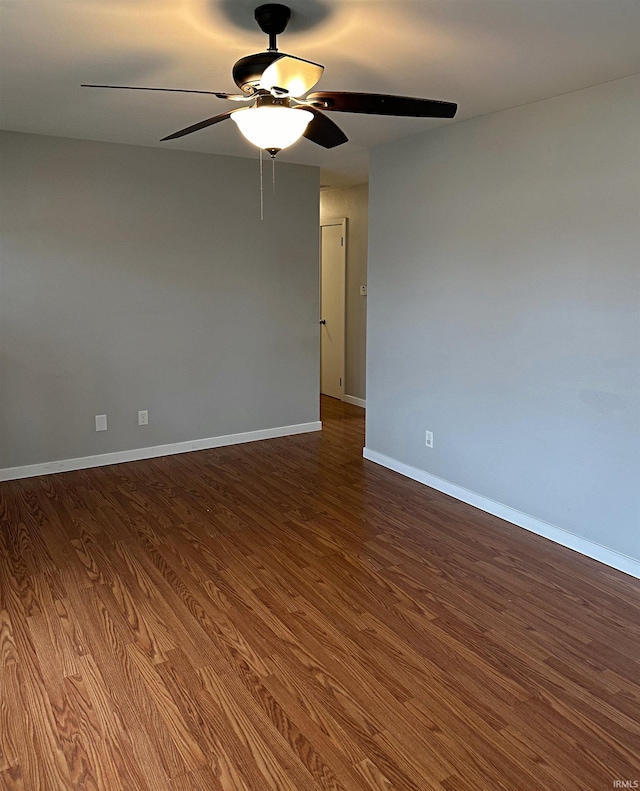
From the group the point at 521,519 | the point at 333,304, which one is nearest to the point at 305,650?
the point at 521,519

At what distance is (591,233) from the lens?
2.91 m

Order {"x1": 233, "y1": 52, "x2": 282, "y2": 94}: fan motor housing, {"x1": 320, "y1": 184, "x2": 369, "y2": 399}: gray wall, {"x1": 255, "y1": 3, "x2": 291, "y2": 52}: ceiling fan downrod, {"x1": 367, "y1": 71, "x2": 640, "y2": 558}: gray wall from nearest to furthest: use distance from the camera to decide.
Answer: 1. {"x1": 233, "y1": 52, "x2": 282, "y2": 94}: fan motor housing
2. {"x1": 255, "y1": 3, "x2": 291, "y2": 52}: ceiling fan downrod
3. {"x1": 367, "y1": 71, "x2": 640, "y2": 558}: gray wall
4. {"x1": 320, "y1": 184, "x2": 369, "y2": 399}: gray wall

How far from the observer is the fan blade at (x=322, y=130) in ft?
6.95

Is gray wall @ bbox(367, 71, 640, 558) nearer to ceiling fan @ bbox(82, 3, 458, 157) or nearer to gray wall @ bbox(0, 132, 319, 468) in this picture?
gray wall @ bbox(0, 132, 319, 468)

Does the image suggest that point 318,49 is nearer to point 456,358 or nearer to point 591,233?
point 591,233

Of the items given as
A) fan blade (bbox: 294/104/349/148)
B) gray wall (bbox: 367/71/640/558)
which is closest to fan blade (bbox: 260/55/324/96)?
fan blade (bbox: 294/104/349/148)

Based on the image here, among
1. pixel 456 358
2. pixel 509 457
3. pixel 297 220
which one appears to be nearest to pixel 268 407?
pixel 297 220

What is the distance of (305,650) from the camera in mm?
2297

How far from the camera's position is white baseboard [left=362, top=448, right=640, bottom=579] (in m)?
2.93

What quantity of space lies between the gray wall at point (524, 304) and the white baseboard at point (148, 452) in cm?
123

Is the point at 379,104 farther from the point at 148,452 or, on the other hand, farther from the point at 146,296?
the point at 148,452

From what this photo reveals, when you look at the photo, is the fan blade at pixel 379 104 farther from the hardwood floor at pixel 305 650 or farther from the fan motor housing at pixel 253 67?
the hardwood floor at pixel 305 650

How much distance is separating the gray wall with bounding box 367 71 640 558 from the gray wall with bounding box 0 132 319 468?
107 cm

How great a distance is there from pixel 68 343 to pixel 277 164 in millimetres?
2193
